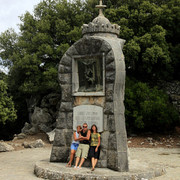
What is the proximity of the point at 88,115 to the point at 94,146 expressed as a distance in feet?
3.19

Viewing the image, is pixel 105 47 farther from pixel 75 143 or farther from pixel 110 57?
pixel 75 143

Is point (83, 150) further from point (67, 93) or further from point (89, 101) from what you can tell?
point (67, 93)

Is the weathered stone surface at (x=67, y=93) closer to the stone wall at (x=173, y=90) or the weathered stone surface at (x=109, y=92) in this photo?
the weathered stone surface at (x=109, y=92)

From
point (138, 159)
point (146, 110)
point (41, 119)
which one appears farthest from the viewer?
point (41, 119)

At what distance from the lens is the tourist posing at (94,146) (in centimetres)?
902

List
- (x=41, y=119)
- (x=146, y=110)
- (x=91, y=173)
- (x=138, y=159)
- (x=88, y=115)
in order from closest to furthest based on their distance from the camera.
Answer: (x=91, y=173), (x=88, y=115), (x=138, y=159), (x=146, y=110), (x=41, y=119)

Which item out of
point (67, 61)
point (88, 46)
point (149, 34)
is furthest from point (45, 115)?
point (88, 46)

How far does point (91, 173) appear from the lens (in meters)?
8.42

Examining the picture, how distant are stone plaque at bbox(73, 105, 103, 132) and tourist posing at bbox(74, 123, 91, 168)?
0.24 m

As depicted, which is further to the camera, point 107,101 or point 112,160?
point 107,101

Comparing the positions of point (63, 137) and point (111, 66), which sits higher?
point (111, 66)

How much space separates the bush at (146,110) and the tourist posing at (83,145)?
1019cm

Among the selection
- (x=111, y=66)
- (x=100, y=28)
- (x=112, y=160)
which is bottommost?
(x=112, y=160)

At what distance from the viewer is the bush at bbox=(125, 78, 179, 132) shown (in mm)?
19281
